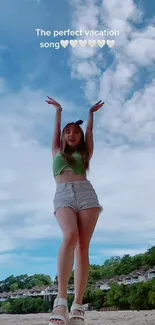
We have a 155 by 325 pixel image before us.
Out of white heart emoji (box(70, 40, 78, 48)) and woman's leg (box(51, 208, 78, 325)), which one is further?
white heart emoji (box(70, 40, 78, 48))

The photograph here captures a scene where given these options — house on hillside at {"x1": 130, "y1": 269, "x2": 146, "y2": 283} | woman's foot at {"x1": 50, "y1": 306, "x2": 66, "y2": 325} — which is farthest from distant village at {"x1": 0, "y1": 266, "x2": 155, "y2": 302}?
woman's foot at {"x1": 50, "y1": 306, "x2": 66, "y2": 325}

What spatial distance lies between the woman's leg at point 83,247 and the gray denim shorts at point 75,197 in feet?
0.05

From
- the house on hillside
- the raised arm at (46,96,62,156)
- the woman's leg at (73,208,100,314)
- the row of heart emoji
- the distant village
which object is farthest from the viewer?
the house on hillside

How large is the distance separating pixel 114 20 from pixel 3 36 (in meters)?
0.47

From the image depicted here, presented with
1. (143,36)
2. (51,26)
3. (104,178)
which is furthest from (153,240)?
(51,26)

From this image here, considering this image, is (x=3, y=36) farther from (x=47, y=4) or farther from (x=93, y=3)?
(x=93, y=3)

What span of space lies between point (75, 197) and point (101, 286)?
1.45 meters

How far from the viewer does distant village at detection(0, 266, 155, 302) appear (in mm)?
2262

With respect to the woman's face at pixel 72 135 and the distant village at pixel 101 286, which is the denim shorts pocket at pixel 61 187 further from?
the distant village at pixel 101 286

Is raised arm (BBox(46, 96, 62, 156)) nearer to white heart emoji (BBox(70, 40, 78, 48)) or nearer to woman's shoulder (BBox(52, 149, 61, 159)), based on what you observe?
woman's shoulder (BBox(52, 149, 61, 159))

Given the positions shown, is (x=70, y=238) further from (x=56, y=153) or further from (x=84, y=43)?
(x=84, y=43)

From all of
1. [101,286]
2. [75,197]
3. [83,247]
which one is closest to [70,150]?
[75,197]

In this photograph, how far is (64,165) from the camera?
3.96 ft

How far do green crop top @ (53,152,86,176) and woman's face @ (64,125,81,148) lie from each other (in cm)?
4
